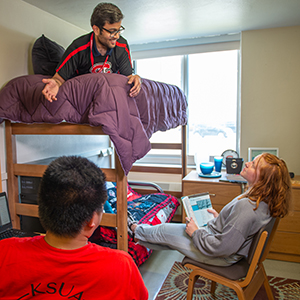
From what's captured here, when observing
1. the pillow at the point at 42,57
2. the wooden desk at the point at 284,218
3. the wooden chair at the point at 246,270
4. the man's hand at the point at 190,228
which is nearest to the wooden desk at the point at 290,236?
the wooden desk at the point at 284,218

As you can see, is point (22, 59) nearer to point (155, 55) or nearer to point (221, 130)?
point (155, 55)

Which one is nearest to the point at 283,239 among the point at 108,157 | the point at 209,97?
the point at 209,97

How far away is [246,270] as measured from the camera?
5.12ft

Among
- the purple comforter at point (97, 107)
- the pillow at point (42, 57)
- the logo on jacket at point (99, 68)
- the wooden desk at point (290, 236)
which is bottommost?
the wooden desk at point (290, 236)

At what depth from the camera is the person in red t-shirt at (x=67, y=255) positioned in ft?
2.19

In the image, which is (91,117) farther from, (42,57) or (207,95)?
(207,95)

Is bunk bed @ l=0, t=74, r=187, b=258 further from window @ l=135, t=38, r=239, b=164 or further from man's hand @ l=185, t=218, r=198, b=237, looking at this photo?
window @ l=135, t=38, r=239, b=164

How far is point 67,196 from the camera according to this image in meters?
0.66

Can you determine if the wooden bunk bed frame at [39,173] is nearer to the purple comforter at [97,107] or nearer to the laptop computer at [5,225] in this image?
the purple comforter at [97,107]

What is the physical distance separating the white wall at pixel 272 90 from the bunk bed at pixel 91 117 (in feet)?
4.52

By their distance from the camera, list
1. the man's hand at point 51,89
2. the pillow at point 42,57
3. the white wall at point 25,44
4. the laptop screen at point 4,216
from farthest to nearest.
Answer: the pillow at point 42,57
the white wall at point 25,44
the laptop screen at point 4,216
the man's hand at point 51,89

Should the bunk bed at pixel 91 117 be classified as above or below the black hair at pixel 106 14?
below

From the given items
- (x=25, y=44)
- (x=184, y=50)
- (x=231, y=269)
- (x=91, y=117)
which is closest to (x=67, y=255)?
(x=91, y=117)

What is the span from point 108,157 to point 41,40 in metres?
1.58
